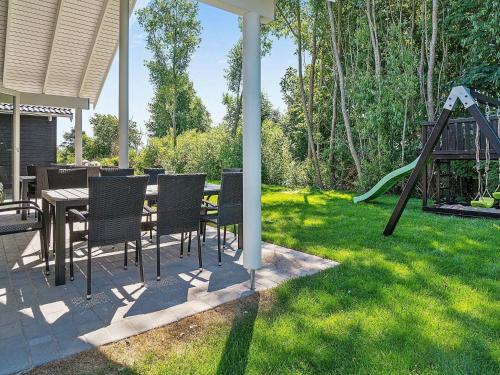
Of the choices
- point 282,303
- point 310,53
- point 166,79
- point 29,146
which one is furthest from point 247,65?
point 166,79

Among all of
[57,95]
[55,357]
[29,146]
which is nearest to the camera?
[55,357]

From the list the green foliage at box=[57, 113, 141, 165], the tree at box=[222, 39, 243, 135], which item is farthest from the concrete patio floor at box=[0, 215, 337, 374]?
the green foliage at box=[57, 113, 141, 165]

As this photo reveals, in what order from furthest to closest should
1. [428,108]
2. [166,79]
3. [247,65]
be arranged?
1. [166,79]
2. [428,108]
3. [247,65]

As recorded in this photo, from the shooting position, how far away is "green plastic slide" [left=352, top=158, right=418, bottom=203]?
6.15 meters

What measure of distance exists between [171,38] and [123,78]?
11.7 meters

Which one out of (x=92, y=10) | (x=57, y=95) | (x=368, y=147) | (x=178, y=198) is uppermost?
(x=92, y=10)

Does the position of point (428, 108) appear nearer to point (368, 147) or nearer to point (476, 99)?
point (368, 147)

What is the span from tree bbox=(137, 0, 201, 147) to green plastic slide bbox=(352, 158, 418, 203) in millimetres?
10954

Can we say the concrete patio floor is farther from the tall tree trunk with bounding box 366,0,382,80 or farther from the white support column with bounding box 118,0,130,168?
the tall tree trunk with bounding box 366,0,382,80

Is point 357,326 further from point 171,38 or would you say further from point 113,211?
point 171,38

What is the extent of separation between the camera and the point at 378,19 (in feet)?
31.7

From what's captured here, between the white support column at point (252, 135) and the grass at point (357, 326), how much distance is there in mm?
449

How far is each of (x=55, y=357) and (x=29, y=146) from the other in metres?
12.1

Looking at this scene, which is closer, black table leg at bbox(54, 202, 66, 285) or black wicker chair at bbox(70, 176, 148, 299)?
black wicker chair at bbox(70, 176, 148, 299)
